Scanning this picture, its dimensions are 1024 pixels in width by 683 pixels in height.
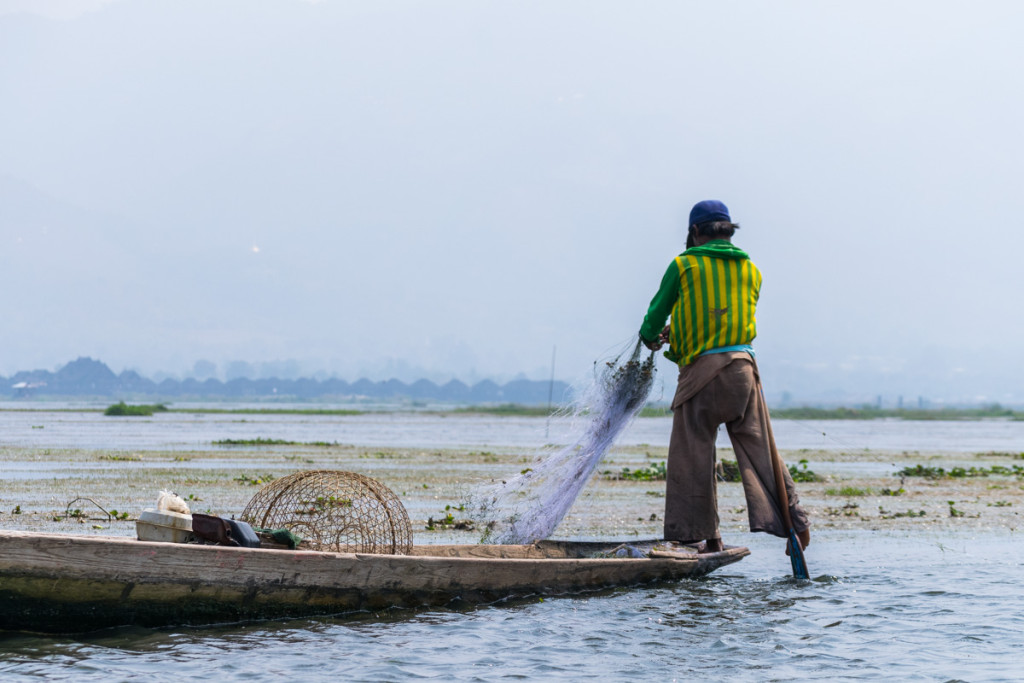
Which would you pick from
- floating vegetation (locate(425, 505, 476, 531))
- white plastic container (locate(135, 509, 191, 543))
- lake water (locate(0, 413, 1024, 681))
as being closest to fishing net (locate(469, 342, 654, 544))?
lake water (locate(0, 413, 1024, 681))

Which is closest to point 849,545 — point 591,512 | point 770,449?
point 770,449

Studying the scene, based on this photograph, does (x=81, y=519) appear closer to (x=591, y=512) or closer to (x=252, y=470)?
(x=591, y=512)

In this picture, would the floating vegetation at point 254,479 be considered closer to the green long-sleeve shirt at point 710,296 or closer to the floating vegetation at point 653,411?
the floating vegetation at point 653,411

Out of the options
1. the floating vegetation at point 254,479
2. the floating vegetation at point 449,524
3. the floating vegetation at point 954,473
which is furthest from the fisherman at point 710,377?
the floating vegetation at point 954,473

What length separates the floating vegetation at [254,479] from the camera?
15.3m

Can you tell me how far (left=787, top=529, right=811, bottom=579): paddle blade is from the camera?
8375mm

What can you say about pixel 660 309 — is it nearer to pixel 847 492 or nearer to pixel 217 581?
pixel 217 581

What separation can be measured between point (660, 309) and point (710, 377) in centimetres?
65

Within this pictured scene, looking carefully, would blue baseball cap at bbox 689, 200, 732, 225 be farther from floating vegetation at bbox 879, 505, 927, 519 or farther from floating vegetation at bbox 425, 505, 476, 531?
floating vegetation at bbox 879, 505, 927, 519

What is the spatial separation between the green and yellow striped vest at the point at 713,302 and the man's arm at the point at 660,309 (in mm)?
56

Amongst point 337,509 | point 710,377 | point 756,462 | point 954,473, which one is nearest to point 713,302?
point 710,377

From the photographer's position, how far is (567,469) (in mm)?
8750

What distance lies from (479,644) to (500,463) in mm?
15614

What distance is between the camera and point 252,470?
725 inches
